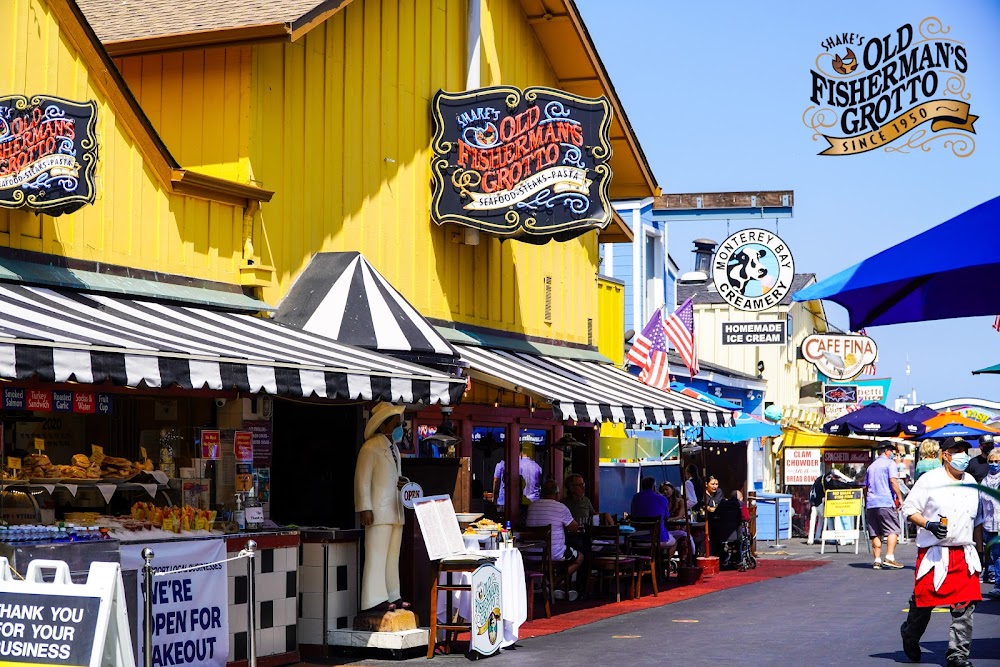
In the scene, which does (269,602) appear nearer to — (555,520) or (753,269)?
(555,520)

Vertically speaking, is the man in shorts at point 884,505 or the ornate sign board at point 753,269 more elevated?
the ornate sign board at point 753,269

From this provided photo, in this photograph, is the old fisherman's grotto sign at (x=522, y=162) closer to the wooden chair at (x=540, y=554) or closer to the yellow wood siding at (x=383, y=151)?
the yellow wood siding at (x=383, y=151)

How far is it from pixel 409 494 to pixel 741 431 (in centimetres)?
1510

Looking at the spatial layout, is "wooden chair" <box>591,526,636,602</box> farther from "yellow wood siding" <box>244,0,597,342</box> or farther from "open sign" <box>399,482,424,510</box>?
"open sign" <box>399,482,424,510</box>

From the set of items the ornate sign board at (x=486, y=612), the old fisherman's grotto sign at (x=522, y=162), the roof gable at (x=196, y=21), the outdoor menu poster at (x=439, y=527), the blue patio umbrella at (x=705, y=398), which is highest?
the roof gable at (x=196, y=21)

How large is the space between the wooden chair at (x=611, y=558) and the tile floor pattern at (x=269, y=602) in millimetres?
5681

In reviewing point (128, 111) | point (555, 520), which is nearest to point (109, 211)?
point (128, 111)

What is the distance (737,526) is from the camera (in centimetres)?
2216

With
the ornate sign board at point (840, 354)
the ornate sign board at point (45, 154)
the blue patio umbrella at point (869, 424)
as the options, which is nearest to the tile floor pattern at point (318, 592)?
the ornate sign board at point (45, 154)

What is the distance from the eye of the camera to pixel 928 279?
9.20 meters

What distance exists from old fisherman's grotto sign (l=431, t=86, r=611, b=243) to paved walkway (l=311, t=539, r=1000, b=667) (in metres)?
4.36

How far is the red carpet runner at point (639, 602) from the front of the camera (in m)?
14.7

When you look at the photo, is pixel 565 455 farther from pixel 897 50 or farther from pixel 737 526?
pixel 897 50

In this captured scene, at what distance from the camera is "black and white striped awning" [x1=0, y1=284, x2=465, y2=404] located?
8781 millimetres
